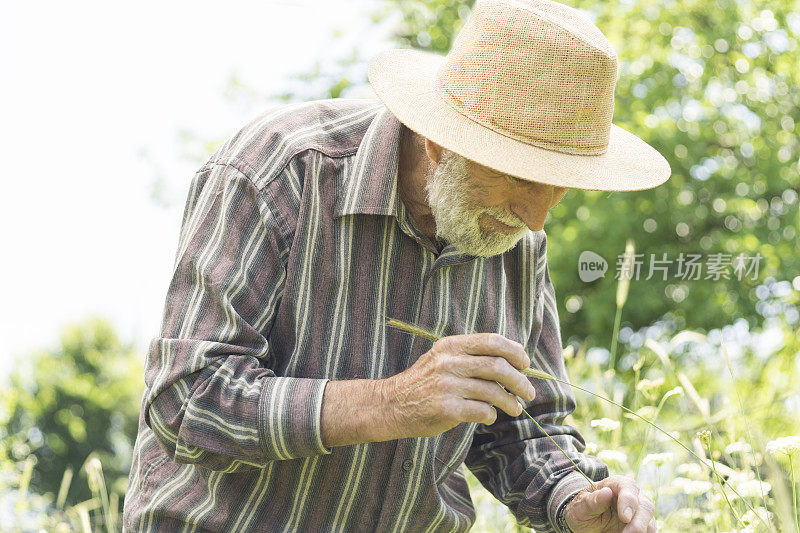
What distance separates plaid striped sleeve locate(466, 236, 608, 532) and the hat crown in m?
0.59

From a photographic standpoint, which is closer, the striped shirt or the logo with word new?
the striped shirt

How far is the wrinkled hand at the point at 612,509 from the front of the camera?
1668 millimetres

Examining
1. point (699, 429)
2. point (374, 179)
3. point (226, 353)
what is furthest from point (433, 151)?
point (699, 429)

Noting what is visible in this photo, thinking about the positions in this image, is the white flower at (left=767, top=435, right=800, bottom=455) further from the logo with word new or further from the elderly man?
the logo with word new

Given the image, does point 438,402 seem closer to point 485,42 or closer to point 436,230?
point 436,230

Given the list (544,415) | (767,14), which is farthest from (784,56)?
(544,415)

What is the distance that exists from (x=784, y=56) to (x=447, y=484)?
8.52m

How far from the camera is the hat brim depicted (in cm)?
156

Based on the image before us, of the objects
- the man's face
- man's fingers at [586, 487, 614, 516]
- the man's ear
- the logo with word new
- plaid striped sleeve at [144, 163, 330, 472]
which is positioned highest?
the man's ear

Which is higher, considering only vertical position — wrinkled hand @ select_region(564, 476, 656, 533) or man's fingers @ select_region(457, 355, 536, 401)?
man's fingers @ select_region(457, 355, 536, 401)

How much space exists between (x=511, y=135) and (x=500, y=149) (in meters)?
0.05

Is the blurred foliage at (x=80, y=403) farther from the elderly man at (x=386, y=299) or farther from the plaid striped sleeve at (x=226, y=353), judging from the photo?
the plaid striped sleeve at (x=226, y=353)

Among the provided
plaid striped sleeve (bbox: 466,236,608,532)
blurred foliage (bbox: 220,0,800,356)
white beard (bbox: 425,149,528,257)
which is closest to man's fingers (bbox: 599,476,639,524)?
plaid striped sleeve (bbox: 466,236,608,532)

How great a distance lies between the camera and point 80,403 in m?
12.2
